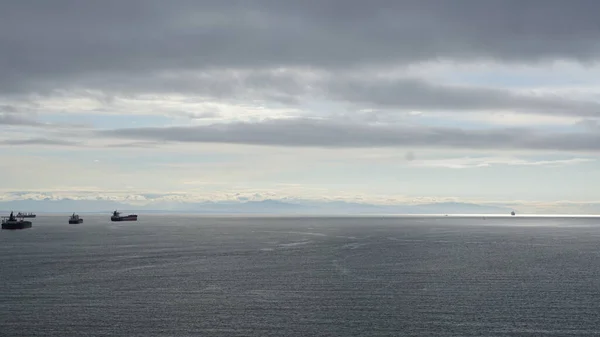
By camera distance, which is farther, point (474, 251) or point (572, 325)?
point (474, 251)

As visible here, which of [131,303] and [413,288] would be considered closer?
[131,303]

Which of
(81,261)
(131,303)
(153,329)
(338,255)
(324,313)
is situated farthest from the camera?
(338,255)

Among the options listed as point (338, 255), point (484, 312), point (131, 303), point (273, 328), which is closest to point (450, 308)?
point (484, 312)

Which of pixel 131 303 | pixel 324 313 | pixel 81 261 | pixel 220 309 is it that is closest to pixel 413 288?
pixel 324 313

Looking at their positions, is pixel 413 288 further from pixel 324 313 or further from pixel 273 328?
pixel 273 328

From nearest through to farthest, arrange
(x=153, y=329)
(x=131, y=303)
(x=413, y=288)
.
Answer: (x=153, y=329) < (x=131, y=303) < (x=413, y=288)

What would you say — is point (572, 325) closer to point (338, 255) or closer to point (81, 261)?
point (338, 255)

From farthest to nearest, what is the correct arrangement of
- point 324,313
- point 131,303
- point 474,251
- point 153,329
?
1. point 474,251
2. point 131,303
3. point 324,313
4. point 153,329

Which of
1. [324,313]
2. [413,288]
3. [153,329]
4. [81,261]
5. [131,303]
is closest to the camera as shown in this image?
[153,329]
